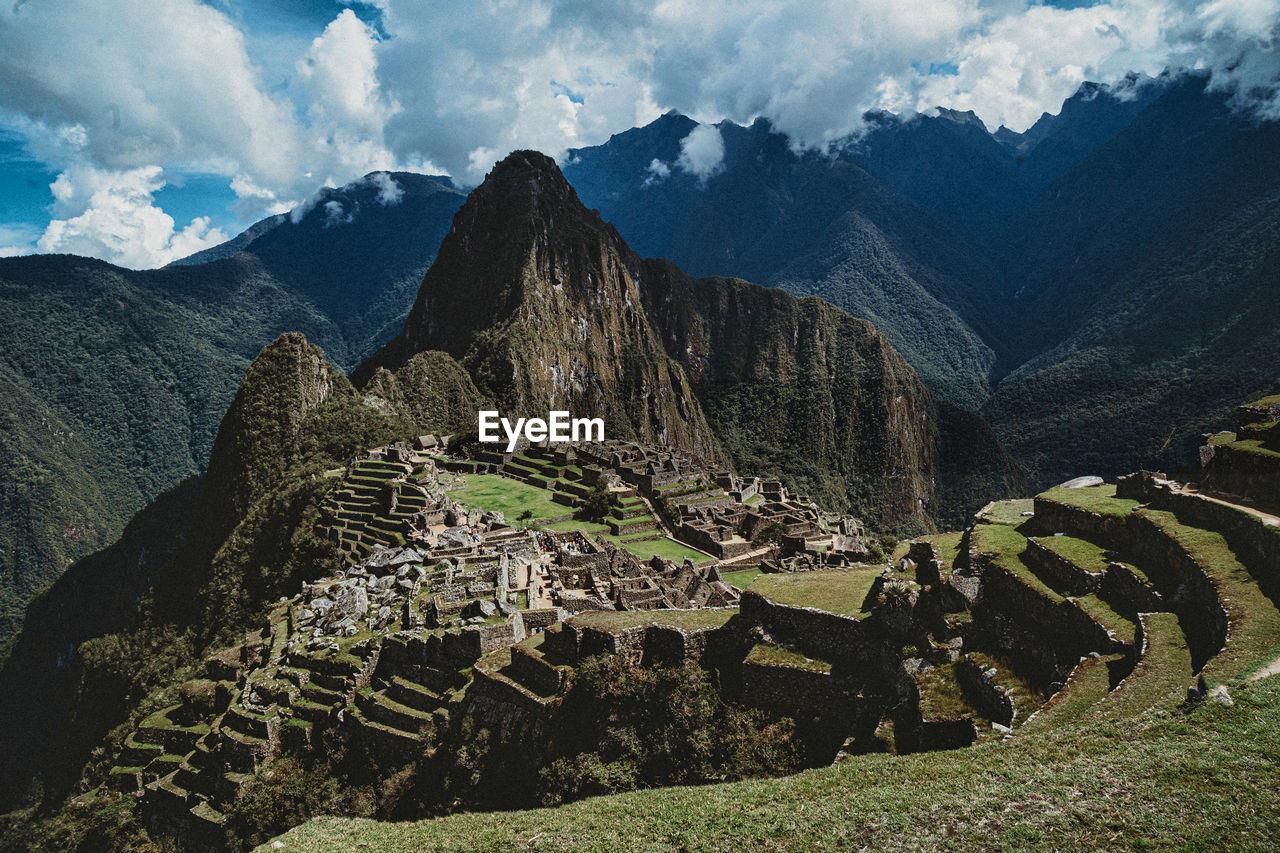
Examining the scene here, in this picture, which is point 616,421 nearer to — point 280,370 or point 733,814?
point 280,370

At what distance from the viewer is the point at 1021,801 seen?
8.67m

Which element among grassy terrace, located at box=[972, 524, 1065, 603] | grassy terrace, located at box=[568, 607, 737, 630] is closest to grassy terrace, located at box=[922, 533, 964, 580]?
grassy terrace, located at box=[972, 524, 1065, 603]

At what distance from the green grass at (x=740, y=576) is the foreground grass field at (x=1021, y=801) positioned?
85.8 ft

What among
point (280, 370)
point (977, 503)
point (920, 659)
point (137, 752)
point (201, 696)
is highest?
point (280, 370)

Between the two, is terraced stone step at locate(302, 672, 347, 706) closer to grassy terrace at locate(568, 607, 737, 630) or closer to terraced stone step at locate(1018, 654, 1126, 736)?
grassy terrace at locate(568, 607, 737, 630)

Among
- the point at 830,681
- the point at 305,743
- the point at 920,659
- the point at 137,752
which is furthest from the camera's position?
the point at 137,752

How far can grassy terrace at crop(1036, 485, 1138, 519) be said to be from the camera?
1817 centimetres

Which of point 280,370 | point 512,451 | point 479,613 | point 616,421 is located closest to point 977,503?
point 616,421

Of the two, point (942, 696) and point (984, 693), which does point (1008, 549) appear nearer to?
point (984, 693)

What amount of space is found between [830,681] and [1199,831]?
24.9 feet

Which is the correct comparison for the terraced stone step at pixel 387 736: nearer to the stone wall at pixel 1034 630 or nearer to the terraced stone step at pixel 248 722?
the terraced stone step at pixel 248 722

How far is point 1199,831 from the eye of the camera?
7.42 meters

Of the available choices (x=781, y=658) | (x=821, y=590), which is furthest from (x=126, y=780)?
(x=821, y=590)

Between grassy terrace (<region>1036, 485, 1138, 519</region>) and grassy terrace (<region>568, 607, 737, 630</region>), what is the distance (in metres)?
9.88
